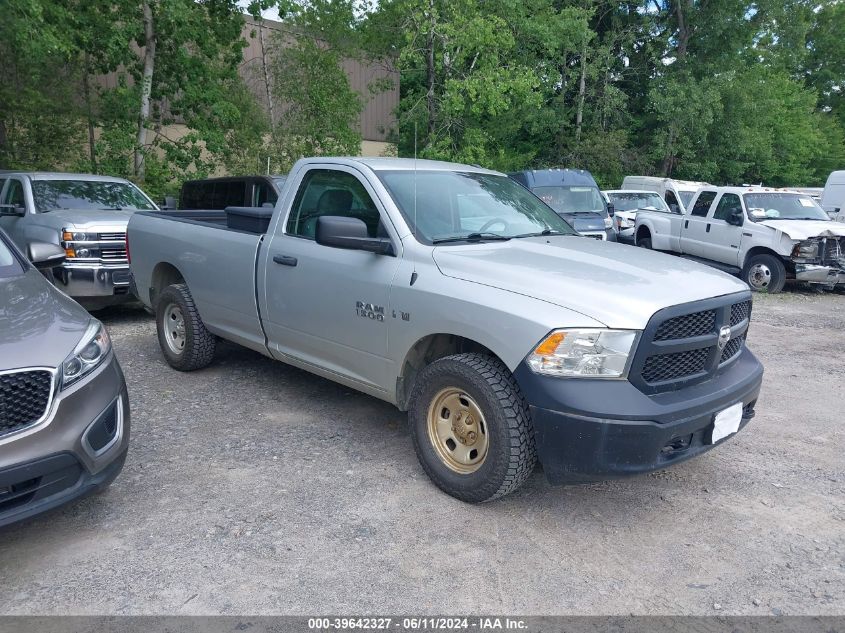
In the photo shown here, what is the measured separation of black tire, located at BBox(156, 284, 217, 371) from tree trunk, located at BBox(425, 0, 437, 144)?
1406 centimetres

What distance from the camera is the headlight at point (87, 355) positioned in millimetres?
3361

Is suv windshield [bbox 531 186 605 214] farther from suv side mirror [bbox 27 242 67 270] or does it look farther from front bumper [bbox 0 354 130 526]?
front bumper [bbox 0 354 130 526]

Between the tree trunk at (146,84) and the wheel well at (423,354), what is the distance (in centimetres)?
1359

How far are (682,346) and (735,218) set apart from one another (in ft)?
34.3

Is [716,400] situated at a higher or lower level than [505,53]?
lower

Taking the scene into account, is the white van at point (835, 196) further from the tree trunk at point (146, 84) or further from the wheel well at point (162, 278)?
the tree trunk at point (146, 84)

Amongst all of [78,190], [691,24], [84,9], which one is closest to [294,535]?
[78,190]

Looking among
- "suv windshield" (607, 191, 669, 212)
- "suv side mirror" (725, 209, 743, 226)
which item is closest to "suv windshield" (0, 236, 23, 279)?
"suv side mirror" (725, 209, 743, 226)

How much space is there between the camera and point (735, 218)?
42.1ft

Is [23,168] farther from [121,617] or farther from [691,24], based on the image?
[691,24]

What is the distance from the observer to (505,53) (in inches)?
831

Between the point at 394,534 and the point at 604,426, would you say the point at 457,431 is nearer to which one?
the point at 394,534

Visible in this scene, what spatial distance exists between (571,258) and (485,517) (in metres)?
1.58

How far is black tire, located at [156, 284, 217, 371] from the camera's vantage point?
6.15 metres
